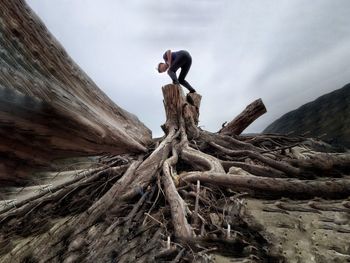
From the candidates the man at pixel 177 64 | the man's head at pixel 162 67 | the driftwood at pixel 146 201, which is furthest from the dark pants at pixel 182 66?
the driftwood at pixel 146 201

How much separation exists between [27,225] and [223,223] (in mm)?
2623

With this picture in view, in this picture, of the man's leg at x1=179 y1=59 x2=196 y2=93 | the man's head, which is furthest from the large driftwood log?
the man's leg at x1=179 y1=59 x2=196 y2=93

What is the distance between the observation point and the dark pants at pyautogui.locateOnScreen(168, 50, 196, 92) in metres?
6.35

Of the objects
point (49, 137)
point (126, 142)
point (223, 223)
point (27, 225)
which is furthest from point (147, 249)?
point (27, 225)

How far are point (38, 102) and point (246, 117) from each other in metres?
5.04

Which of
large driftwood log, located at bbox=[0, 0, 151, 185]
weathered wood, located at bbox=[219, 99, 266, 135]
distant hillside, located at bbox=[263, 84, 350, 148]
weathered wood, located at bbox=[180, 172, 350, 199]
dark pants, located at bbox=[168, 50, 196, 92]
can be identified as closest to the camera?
large driftwood log, located at bbox=[0, 0, 151, 185]

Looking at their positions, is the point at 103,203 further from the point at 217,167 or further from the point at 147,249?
the point at 217,167

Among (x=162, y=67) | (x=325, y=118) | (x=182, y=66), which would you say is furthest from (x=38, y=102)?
(x=325, y=118)

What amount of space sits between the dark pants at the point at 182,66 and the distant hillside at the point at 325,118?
6.23 meters

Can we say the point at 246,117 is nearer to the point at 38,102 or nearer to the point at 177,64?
the point at 177,64

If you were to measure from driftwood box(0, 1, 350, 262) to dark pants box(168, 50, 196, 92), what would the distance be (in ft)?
7.70

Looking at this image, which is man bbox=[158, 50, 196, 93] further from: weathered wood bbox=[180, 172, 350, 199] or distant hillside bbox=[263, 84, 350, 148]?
distant hillside bbox=[263, 84, 350, 148]

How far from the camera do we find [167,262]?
1.78 metres

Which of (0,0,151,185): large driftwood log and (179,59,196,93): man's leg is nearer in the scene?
(0,0,151,185): large driftwood log
